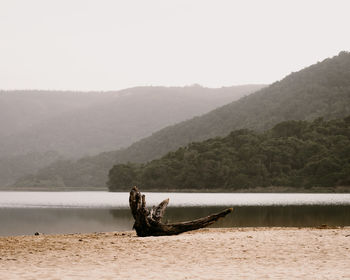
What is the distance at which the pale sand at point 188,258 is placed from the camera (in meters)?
13.8

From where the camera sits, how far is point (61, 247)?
2075cm

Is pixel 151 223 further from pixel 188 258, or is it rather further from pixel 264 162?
pixel 264 162

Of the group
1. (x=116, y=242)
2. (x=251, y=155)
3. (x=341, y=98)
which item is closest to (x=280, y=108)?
(x=341, y=98)

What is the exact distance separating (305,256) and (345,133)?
11759 centimetres

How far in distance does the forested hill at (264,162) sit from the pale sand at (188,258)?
98693 mm

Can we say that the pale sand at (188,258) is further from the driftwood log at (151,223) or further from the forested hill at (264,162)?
the forested hill at (264,162)

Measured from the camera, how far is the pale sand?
13828 mm

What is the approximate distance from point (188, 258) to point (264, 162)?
4585 inches

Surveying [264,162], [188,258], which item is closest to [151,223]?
[188,258]

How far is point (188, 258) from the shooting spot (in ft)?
56.1

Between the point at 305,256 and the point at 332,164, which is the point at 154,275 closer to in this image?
the point at 305,256

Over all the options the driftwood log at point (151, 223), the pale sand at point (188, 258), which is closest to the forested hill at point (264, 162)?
the driftwood log at point (151, 223)

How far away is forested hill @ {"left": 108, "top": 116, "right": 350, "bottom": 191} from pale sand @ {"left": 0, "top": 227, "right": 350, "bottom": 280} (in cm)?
9869

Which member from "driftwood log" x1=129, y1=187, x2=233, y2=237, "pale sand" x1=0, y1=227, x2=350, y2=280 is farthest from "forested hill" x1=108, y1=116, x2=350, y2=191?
"pale sand" x1=0, y1=227, x2=350, y2=280
